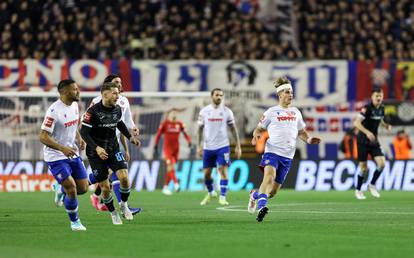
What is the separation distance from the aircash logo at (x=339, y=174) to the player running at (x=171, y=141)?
3735mm

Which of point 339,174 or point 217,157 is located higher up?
point 217,157

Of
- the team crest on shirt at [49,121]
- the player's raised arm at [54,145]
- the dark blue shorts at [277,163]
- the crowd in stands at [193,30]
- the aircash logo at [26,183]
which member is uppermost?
the crowd in stands at [193,30]

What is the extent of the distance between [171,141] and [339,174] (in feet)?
16.7

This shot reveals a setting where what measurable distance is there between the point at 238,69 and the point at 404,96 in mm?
5826

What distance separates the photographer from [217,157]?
2377 cm

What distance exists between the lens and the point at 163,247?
12219 mm

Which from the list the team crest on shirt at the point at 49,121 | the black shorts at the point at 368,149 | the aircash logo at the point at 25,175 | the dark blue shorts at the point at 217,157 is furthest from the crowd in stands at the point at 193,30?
the team crest on shirt at the point at 49,121

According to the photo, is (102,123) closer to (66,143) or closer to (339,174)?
(66,143)

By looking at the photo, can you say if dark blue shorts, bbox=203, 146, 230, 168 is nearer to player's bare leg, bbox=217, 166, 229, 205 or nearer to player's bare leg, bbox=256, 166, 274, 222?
player's bare leg, bbox=217, 166, 229, 205

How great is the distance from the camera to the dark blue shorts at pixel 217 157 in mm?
23523

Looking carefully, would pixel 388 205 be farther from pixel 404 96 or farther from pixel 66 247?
pixel 404 96

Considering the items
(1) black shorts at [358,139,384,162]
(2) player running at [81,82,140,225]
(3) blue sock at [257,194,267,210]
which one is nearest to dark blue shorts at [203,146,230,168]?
(1) black shorts at [358,139,384,162]

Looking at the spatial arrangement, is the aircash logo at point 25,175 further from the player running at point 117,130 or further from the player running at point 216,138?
the player running at point 117,130

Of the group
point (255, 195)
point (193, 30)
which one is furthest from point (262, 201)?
point (193, 30)
